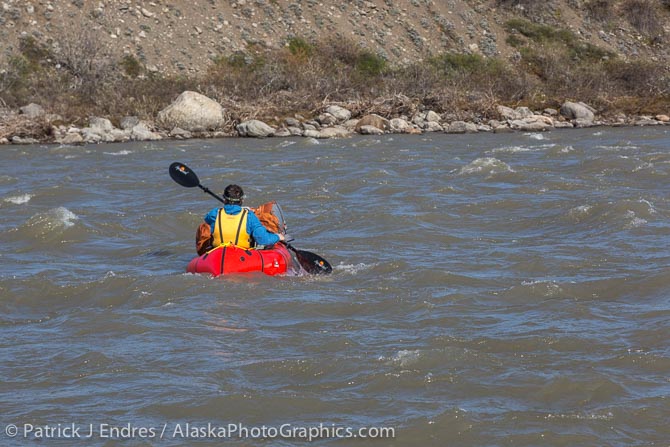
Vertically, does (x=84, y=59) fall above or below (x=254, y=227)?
below

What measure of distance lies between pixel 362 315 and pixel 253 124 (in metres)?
16.1

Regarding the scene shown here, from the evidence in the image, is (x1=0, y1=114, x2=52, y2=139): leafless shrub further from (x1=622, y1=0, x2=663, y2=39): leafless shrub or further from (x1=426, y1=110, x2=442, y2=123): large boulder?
(x1=622, y1=0, x2=663, y2=39): leafless shrub

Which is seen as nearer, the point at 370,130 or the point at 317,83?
the point at 370,130

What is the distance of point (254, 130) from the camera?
963 inches

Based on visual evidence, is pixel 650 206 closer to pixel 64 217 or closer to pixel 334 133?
pixel 64 217

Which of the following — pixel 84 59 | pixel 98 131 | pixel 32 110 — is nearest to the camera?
pixel 98 131

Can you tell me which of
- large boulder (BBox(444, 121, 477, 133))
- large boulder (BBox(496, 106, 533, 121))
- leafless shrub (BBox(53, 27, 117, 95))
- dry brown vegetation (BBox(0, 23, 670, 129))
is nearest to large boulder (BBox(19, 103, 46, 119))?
dry brown vegetation (BBox(0, 23, 670, 129))

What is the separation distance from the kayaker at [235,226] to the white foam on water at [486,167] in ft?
25.6

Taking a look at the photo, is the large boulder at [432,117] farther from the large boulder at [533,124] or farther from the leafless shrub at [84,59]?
the leafless shrub at [84,59]

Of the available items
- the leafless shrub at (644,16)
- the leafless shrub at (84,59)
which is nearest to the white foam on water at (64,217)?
the leafless shrub at (84,59)

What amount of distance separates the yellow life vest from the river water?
1.81 feet

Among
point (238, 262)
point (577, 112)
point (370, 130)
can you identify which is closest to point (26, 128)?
point (370, 130)

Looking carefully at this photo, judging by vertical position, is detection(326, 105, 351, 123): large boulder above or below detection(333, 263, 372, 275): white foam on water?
below

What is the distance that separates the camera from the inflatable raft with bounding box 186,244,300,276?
10141 millimetres
